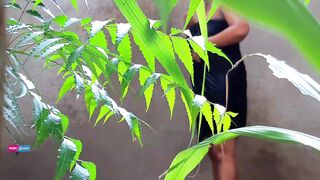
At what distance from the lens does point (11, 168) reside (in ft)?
9.04

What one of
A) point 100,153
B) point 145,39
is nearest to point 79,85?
point 145,39

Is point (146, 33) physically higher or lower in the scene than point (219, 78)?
higher

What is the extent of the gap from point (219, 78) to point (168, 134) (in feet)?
2.56

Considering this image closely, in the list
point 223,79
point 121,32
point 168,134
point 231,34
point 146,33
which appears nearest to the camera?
point 146,33

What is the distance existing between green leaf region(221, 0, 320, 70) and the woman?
5.46 ft

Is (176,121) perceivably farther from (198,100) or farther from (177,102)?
(198,100)

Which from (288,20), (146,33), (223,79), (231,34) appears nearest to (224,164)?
(223,79)

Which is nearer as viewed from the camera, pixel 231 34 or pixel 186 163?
pixel 186 163

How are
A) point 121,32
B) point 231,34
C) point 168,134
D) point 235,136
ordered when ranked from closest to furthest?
1. point 235,136
2. point 121,32
3. point 231,34
4. point 168,134

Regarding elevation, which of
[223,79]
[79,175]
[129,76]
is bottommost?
[223,79]

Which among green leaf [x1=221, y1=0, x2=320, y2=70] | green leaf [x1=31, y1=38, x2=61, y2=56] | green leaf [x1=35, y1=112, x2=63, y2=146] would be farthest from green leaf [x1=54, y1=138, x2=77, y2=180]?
green leaf [x1=221, y1=0, x2=320, y2=70]

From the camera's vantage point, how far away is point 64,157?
0.57m

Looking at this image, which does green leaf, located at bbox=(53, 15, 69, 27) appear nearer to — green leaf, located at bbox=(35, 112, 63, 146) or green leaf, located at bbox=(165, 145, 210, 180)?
→ green leaf, located at bbox=(35, 112, 63, 146)

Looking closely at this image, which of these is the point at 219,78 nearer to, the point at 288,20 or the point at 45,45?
the point at 45,45
